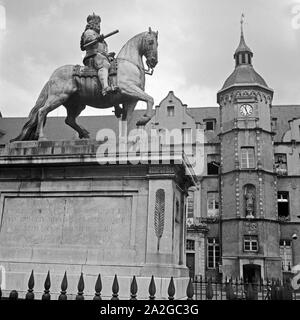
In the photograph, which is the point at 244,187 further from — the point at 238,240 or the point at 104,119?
the point at 104,119

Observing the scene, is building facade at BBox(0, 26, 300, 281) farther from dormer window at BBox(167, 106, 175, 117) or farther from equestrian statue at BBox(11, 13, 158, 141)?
equestrian statue at BBox(11, 13, 158, 141)

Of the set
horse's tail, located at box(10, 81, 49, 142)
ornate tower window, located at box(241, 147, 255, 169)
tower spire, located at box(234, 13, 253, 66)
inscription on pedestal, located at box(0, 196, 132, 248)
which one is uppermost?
tower spire, located at box(234, 13, 253, 66)

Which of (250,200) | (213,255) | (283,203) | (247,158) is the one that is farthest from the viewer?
(283,203)

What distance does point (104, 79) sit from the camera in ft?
26.0

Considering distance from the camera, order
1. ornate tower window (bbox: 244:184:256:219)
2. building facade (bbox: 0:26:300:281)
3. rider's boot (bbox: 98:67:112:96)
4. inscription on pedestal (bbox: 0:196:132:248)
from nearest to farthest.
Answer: inscription on pedestal (bbox: 0:196:132:248), rider's boot (bbox: 98:67:112:96), building facade (bbox: 0:26:300:281), ornate tower window (bbox: 244:184:256:219)

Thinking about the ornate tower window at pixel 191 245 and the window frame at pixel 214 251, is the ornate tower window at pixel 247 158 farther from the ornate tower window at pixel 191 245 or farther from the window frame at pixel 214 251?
the ornate tower window at pixel 191 245

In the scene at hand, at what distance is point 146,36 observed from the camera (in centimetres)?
852

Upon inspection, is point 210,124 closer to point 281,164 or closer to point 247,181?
point 281,164

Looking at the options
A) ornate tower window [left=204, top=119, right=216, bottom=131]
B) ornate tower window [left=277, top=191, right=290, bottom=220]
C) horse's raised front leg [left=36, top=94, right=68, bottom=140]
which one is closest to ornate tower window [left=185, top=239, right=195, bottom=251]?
ornate tower window [left=277, top=191, right=290, bottom=220]

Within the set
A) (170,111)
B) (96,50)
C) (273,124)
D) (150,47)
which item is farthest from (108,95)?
(273,124)

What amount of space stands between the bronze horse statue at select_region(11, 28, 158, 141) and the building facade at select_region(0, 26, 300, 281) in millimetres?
23809

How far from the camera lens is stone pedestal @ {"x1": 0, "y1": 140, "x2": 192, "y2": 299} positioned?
6707 mm

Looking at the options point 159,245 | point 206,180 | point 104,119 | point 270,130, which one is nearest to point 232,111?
point 270,130

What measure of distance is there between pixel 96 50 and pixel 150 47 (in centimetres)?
119
